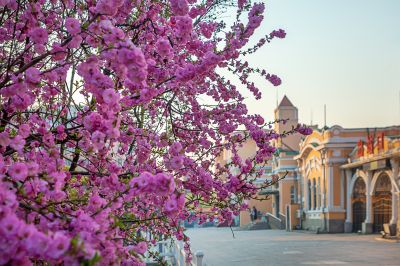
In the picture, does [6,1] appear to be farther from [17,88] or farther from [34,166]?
[34,166]

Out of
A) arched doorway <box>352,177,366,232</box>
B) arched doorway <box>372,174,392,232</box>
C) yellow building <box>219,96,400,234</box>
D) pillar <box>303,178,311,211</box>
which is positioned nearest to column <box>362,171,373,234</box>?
yellow building <box>219,96,400,234</box>

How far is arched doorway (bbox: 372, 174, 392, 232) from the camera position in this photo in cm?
3400

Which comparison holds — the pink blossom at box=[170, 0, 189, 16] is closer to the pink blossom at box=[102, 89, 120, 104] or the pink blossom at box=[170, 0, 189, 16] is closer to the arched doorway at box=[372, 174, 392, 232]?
the pink blossom at box=[102, 89, 120, 104]

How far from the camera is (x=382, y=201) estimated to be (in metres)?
34.4

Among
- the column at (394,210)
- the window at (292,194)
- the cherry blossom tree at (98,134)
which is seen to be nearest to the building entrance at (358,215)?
the column at (394,210)

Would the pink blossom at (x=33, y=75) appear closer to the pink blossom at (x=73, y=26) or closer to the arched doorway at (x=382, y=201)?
the pink blossom at (x=73, y=26)

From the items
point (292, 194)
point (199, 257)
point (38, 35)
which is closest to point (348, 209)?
point (292, 194)

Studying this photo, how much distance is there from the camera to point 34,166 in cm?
339

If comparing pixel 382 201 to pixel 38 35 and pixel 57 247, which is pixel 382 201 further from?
pixel 57 247

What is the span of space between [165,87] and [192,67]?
3.79 feet

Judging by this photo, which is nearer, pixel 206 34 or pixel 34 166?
pixel 34 166

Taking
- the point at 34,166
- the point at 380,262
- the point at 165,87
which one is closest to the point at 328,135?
the point at 380,262

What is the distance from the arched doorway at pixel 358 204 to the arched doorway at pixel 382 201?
8.84ft

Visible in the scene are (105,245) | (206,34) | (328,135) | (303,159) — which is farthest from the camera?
(303,159)
